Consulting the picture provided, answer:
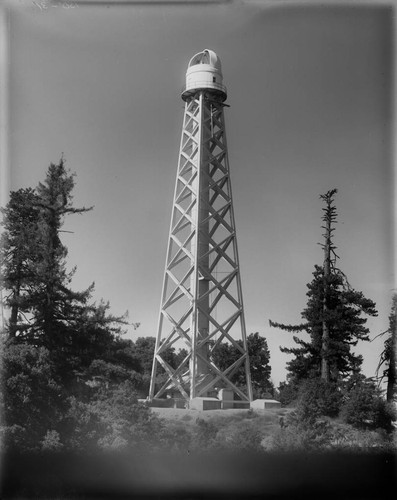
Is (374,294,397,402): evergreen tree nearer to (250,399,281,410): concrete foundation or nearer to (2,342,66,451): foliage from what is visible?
(250,399,281,410): concrete foundation

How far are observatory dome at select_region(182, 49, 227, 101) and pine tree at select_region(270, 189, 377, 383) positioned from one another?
34.3 ft

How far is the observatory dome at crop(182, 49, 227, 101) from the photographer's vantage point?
1058 inches

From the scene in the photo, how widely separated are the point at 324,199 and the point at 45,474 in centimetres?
1174

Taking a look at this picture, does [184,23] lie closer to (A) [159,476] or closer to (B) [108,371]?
(B) [108,371]

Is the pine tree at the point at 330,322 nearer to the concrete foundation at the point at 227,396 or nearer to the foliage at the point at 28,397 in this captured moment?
the concrete foundation at the point at 227,396

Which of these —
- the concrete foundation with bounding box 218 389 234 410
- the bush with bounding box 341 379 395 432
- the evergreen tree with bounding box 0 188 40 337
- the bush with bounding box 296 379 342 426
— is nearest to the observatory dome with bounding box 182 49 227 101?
the evergreen tree with bounding box 0 188 40 337

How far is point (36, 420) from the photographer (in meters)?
15.5

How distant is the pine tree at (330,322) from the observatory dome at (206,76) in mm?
10454

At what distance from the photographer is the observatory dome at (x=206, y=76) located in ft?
88.2

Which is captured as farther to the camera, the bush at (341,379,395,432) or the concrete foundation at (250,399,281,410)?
the concrete foundation at (250,399,281,410)

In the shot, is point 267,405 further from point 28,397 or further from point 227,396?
point 28,397

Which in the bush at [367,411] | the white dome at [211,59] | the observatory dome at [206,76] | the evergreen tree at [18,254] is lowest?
the bush at [367,411]

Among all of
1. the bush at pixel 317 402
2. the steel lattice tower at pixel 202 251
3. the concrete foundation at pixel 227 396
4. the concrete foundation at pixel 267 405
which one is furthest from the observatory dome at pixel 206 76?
the bush at pixel 317 402

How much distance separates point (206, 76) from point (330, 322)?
1324cm
